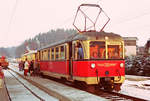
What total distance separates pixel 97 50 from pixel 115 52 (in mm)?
981

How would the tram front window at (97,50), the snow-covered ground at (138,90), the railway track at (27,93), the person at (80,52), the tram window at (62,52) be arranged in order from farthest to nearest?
the tram window at (62,52) → the person at (80,52) → the tram front window at (97,50) → the snow-covered ground at (138,90) → the railway track at (27,93)

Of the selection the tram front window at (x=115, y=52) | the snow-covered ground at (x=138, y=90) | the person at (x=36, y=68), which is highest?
the tram front window at (x=115, y=52)

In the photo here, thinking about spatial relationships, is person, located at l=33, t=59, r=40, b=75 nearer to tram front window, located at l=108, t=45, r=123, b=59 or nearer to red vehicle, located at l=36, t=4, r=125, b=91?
red vehicle, located at l=36, t=4, r=125, b=91

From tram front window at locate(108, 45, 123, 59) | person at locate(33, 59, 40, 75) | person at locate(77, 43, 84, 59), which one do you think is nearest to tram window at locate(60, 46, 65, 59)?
person at locate(77, 43, 84, 59)

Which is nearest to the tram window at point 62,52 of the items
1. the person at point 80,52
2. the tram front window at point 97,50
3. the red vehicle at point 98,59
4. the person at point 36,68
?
the red vehicle at point 98,59

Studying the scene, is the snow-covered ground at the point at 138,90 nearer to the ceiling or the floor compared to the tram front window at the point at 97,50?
nearer to the floor

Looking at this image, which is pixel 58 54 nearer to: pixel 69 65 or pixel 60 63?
pixel 60 63

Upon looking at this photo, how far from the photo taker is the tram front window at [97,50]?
12.4 m

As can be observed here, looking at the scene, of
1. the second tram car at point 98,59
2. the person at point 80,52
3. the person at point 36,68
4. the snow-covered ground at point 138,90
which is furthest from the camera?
the person at point 36,68

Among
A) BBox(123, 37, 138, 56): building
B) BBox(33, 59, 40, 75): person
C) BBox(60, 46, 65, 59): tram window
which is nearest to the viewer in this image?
BBox(60, 46, 65, 59): tram window

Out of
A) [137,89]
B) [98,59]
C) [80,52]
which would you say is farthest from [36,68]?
[98,59]

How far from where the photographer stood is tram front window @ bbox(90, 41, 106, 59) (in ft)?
40.8

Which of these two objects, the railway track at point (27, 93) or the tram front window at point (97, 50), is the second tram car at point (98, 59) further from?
the railway track at point (27, 93)

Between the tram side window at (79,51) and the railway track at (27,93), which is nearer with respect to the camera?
the railway track at (27,93)
